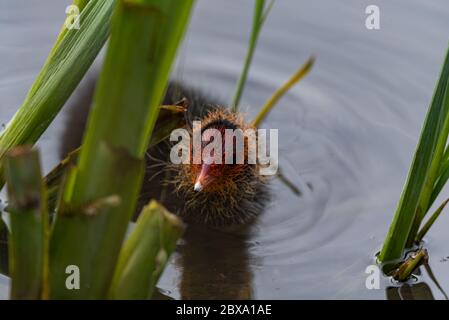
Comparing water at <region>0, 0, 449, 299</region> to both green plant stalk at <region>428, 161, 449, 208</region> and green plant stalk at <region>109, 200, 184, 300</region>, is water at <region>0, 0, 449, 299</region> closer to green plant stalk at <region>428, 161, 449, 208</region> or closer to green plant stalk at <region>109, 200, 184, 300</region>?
green plant stalk at <region>428, 161, 449, 208</region>

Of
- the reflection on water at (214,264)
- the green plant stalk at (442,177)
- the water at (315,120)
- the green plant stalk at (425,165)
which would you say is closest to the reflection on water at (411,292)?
the water at (315,120)

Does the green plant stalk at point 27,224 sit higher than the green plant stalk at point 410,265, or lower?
lower

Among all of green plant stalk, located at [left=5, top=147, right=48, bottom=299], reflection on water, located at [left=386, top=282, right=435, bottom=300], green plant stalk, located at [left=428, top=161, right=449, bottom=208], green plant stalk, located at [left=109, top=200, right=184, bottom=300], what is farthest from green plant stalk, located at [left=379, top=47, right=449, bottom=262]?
green plant stalk, located at [left=5, top=147, right=48, bottom=299]

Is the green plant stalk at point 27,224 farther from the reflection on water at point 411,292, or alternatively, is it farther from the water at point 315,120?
the reflection on water at point 411,292

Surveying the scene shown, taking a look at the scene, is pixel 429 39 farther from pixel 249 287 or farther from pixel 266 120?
pixel 249 287

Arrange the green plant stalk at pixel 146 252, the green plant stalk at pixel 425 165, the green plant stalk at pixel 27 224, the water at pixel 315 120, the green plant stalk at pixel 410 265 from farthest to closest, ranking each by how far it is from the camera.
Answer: the water at pixel 315 120 < the green plant stalk at pixel 410 265 < the green plant stalk at pixel 425 165 < the green plant stalk at pixel 146 252 < the green plant stalk at pixel 27 224

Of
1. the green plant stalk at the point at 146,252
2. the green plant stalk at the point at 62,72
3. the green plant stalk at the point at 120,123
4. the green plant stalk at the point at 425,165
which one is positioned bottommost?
the green plant stalk at the point at 146,252

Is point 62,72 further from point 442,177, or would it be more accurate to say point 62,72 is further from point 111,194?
point 442,177
